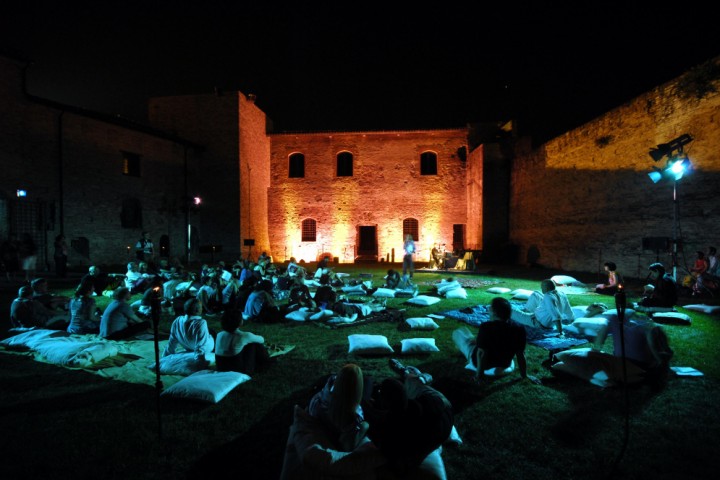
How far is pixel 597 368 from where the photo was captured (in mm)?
3945

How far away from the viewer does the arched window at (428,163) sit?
23.1m

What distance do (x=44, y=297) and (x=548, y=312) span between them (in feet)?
30.2

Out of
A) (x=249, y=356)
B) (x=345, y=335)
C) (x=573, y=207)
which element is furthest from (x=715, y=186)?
(x=249, y=356)

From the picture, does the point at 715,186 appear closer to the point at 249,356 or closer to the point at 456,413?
the point at 456,413

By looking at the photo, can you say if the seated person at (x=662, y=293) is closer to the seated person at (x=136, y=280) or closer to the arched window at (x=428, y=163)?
the seated person at (x=136, y=280)

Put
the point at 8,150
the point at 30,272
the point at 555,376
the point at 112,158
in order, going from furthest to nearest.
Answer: the point at 112,158
the point at 8,150
the point at 30,272
the point at 555,376

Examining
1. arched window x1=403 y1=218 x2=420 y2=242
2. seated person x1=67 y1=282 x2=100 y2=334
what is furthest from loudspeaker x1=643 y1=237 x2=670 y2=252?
seated person x1=67 y1=282 x2=100 y2=334

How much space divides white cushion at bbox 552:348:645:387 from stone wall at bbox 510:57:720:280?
27.4 ft

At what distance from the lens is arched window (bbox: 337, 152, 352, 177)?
2344cm

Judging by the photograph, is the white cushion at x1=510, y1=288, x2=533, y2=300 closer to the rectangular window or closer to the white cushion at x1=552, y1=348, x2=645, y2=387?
the white cushion at x1=552, y1=348, x2=645, y2=387

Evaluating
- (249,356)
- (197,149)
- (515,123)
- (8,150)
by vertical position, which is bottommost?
(249,356)

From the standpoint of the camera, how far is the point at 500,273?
15.5 meters

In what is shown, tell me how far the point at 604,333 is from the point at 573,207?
12365 mm

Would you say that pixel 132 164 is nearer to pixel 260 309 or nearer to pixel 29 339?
pixel 29 339
